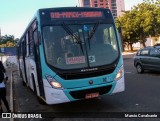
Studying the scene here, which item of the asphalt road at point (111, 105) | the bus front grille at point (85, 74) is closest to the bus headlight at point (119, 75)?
the bus front grille at point (85, 74)

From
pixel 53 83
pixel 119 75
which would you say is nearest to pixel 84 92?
pixel 53 83

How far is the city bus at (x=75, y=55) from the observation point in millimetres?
7875

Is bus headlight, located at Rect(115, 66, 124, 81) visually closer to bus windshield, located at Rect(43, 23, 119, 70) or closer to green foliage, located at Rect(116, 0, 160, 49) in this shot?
bus windshield, located at Rect(43, 23, 119, 70)

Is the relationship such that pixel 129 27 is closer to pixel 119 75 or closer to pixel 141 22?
pixel 141 22

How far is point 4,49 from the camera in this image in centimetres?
4078

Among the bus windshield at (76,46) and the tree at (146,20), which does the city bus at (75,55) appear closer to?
the bus windshield at (76,46)

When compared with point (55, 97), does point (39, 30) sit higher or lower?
higher

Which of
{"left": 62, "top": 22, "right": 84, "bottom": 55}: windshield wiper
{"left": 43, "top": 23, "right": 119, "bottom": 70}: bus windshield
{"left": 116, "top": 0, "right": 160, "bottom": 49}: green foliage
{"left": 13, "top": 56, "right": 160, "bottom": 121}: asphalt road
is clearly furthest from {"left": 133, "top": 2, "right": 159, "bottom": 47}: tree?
{"left": 62, "top": 22, "right": 84, "bottom": 55}: windshield wiper

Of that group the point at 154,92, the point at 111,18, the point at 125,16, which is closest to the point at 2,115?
the point at 111,18

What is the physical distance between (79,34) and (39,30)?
111 centimetres

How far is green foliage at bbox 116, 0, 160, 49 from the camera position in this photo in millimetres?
51531

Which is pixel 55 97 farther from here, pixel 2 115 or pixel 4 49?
pixel 4 49

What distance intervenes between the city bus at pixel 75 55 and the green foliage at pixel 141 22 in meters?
43.5

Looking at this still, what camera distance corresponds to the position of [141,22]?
5375 centimetres
